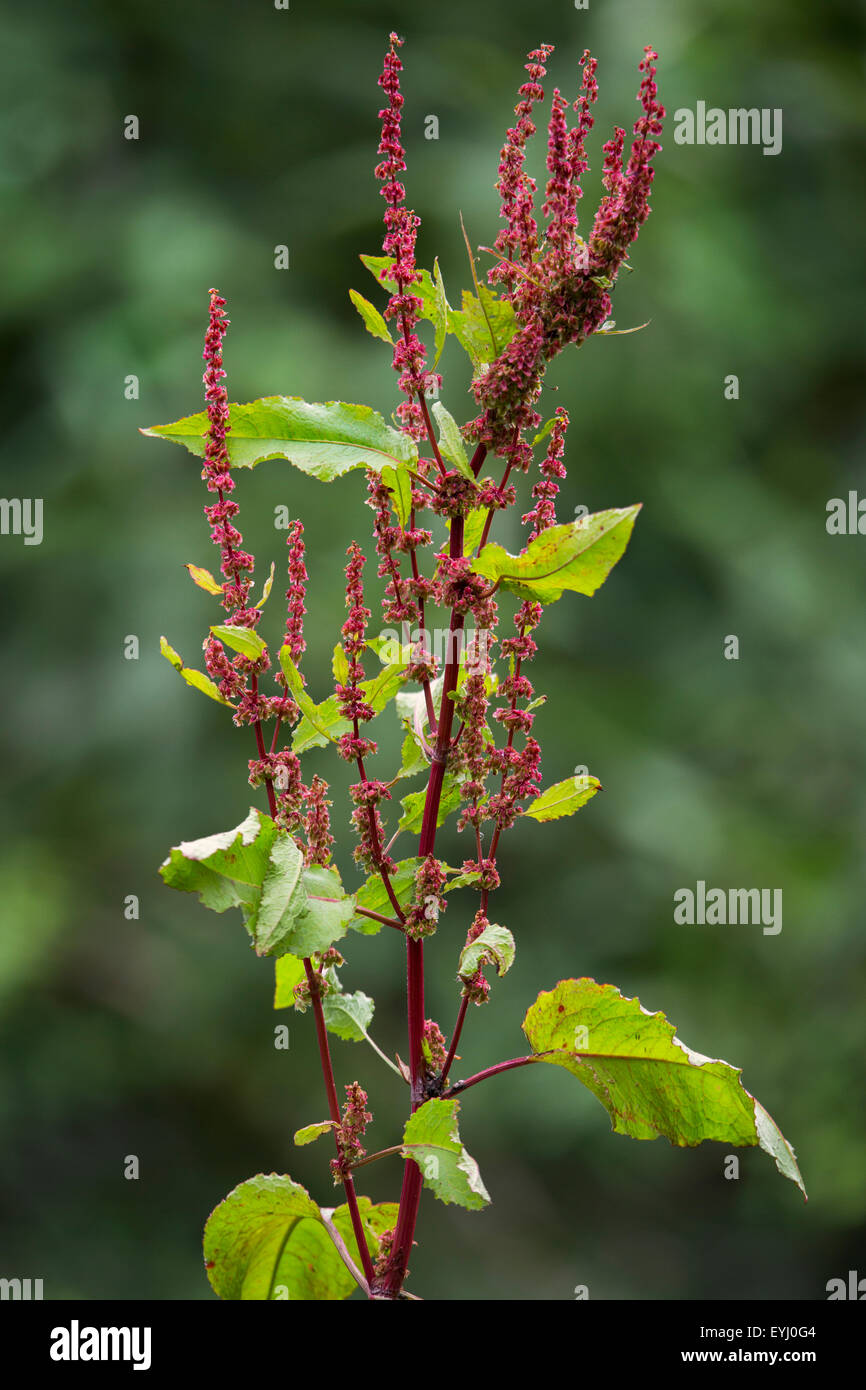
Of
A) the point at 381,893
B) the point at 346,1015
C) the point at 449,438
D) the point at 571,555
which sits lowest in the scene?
the point at 346,1015

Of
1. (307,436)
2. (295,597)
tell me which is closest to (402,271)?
(307,436)

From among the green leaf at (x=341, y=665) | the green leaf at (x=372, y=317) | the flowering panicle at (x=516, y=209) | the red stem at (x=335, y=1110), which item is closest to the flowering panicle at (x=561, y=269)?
the flowering panicle at (x=516, y=209)

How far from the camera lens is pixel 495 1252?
15.3 feet

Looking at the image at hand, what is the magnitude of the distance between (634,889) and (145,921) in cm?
170

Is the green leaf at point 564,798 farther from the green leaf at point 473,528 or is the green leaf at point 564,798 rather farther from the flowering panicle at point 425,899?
the green leaf at point 473,528

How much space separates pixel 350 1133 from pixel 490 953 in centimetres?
22

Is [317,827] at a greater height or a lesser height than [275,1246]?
greater

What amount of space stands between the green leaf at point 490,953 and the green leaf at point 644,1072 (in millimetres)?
101

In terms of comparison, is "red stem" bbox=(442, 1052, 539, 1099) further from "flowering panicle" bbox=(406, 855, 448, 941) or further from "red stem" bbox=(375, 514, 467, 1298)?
"flowering panicle" bbox=(406, 855, 448, 941)

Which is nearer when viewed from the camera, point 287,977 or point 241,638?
point 241,638

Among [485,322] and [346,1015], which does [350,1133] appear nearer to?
[346,1015]

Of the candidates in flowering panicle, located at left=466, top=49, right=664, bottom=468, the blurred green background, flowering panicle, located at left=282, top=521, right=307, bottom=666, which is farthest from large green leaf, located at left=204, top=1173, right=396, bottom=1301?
the blurred green background

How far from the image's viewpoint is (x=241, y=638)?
1090 millimetres
